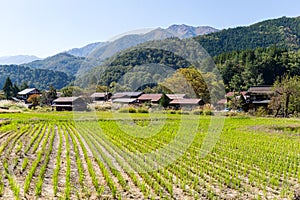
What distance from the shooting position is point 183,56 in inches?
1003

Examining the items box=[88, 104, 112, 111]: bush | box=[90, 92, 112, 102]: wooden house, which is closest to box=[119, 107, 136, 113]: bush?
box=[88, 104, 112, 111]: bush

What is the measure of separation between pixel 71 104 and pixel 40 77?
7229 centimetres

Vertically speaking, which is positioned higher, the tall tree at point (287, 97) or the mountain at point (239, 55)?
the mountain at point (239, 55)

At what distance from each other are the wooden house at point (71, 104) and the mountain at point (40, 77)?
61.7 m

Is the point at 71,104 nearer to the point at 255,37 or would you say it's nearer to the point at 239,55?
the point at 239,55

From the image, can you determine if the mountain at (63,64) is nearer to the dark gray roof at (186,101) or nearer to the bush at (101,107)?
the dark gray roof at (186,101)

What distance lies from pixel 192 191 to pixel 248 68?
46.6m

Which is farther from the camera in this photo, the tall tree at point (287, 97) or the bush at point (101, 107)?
the bush at point (101, 107)

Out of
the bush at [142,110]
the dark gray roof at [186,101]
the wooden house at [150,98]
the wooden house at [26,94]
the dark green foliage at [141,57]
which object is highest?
the dark green foliage at [141,57]

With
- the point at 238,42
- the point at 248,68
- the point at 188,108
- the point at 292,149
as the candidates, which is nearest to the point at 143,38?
the point at 292,149

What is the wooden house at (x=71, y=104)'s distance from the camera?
122ft

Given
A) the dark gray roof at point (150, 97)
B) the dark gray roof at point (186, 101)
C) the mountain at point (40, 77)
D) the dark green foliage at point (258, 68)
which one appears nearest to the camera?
the dark gray roof at point (186, 101)

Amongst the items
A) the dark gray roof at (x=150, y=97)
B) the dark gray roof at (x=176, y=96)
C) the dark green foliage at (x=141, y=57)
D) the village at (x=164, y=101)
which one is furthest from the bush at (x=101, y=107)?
the dark green foliage at (x=141, y=57)

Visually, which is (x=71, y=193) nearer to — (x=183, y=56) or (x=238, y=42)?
(x=183, y=56)
